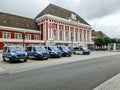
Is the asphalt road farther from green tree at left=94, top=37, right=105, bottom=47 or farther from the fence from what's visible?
green tree at left=94, top=37, right=105, bottom=47

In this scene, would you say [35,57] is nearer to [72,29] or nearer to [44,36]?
[44,36]

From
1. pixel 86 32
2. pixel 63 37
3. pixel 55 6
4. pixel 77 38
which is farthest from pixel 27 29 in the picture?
pixel 86 32

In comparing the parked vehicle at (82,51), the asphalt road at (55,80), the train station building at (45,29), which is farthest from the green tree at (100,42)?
the asphalt road at (55,80)

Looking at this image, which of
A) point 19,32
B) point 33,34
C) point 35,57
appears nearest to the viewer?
point 35,57

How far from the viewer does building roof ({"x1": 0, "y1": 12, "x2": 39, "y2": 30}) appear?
169ft

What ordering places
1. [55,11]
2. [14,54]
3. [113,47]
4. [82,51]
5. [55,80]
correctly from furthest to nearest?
[55,11]
[113,47]
[82,51]
[14,54]
[55,80]

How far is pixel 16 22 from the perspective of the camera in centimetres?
5481

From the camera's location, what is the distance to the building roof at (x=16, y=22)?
51.4 m

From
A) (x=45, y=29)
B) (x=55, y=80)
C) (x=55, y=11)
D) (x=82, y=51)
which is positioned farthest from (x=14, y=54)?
(x=55, y=11)

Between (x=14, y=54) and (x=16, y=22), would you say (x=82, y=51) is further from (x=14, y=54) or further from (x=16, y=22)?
(x=14, y=54)

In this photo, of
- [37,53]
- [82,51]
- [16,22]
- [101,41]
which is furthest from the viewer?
[101,41]

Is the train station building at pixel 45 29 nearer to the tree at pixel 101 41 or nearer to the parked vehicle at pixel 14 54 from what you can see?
the tree at pixel 101 41

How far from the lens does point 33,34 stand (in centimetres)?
5844

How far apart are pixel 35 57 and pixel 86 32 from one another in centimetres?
5341
